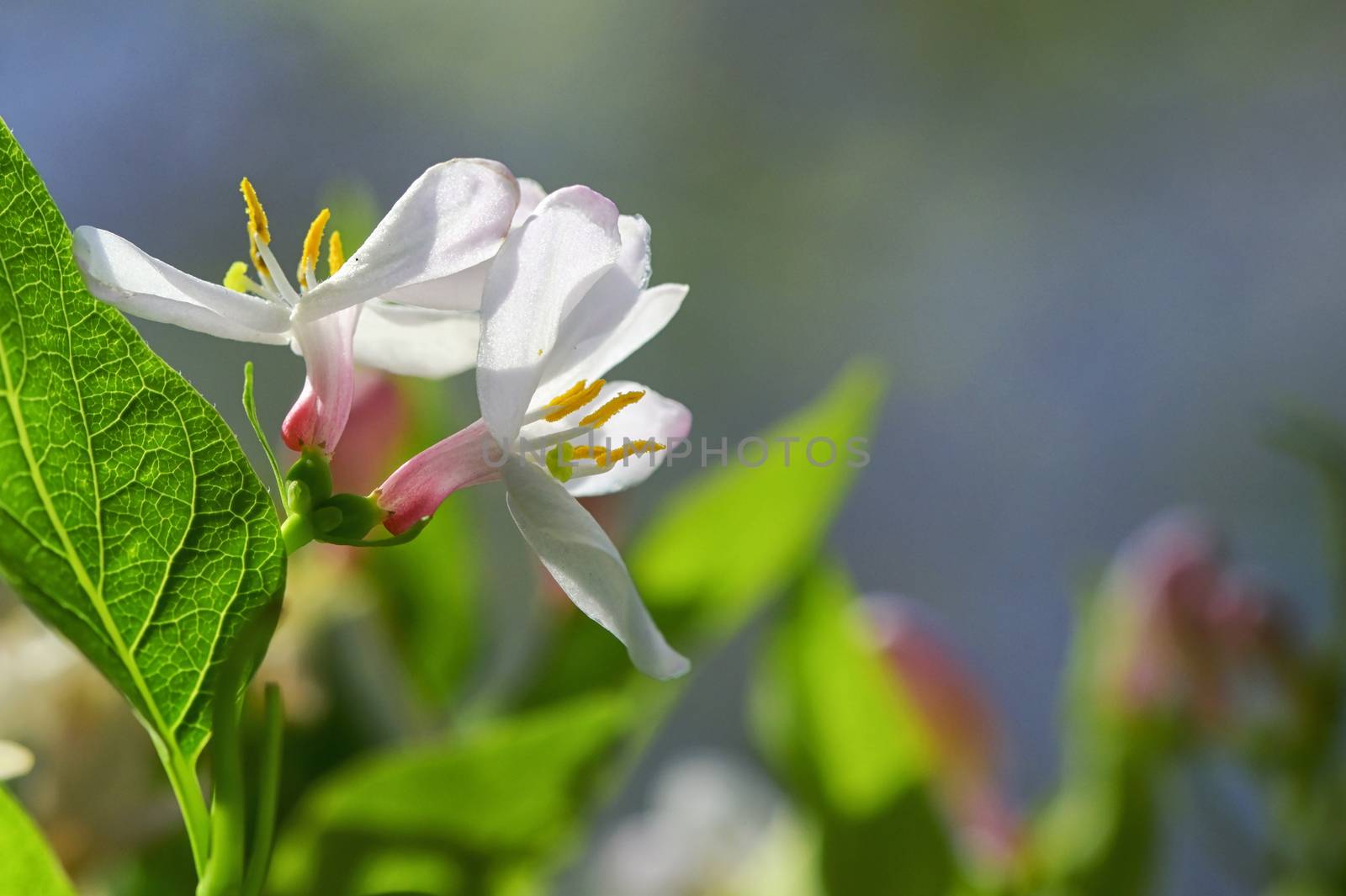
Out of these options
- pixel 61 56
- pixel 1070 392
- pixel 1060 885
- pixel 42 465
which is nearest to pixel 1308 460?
pixel 1060 885

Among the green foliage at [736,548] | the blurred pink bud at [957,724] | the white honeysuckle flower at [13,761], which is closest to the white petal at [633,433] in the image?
the white honeysuckle flower at [13,761]

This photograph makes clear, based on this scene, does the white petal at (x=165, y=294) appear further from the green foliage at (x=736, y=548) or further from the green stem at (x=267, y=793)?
the green foliage at (x=736, y=548)

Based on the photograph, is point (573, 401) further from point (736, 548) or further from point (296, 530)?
point (736, 548)

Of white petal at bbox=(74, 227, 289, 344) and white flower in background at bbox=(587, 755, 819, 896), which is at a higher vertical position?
white petal at bbox=(74, 227, 289, 344)

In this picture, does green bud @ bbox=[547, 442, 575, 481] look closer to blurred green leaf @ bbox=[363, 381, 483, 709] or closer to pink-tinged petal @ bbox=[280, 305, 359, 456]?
pink-tinged petal @ bbox=[280, 305, 359, 456]

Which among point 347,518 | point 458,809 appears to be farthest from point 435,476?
point 458,809

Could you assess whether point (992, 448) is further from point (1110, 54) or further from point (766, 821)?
point (766, 821)

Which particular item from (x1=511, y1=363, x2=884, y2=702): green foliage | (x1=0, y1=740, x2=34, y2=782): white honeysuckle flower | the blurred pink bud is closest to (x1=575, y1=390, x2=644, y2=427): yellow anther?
(x1=0, y1=740, x2=34, y2=782): white honeysuckle flower
